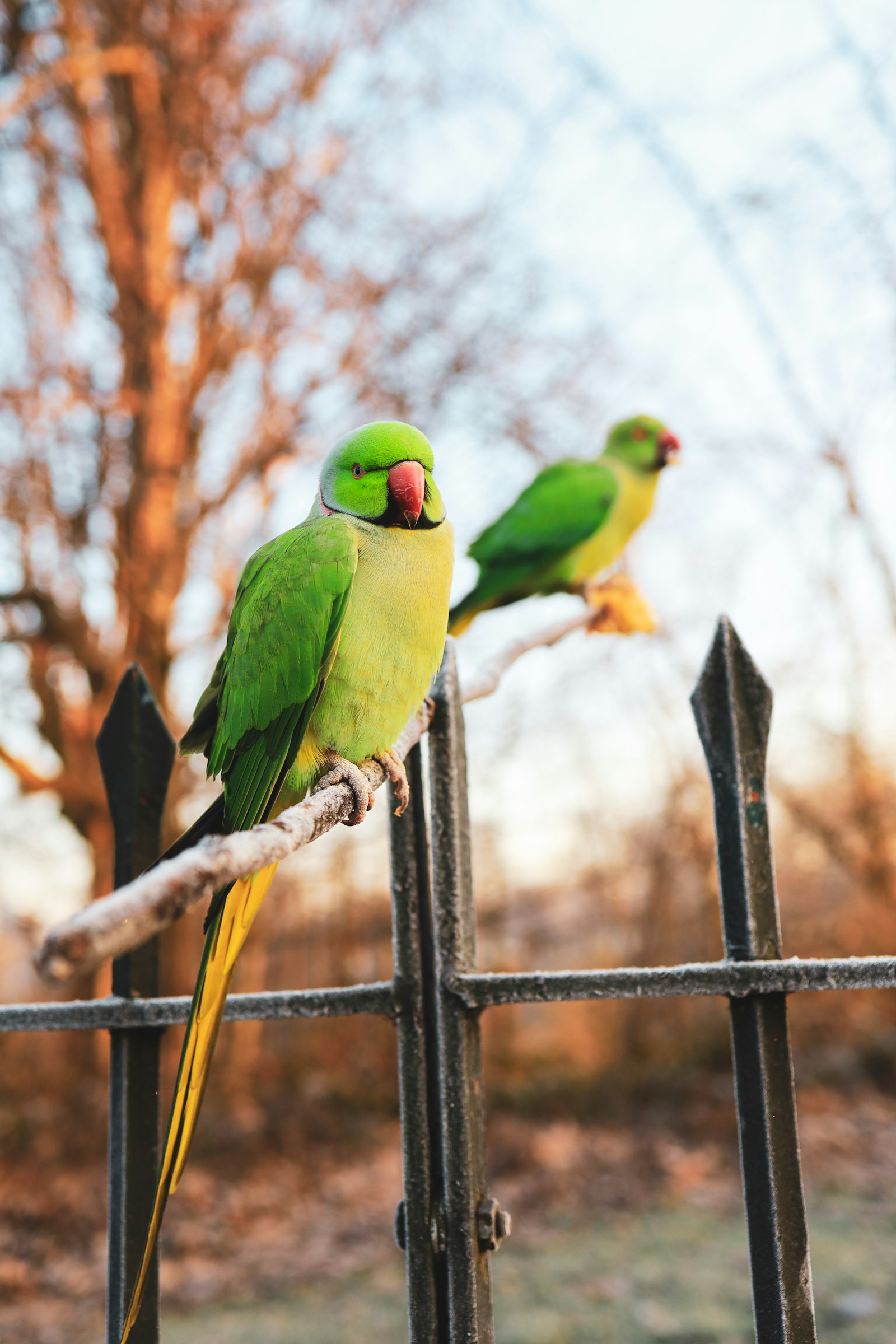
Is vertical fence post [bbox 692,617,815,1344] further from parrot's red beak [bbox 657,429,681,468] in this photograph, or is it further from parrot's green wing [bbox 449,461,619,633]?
parrot's red beak [bbox 657,429,681,468]

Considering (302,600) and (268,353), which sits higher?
(268,353)

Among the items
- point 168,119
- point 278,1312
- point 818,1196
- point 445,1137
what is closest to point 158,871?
point 445,1137

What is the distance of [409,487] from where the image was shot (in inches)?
50.0

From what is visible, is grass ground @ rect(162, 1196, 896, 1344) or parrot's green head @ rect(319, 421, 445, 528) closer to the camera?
parrot's green head @ rect(319, 421, 445, 528)

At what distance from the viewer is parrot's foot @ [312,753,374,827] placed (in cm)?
111

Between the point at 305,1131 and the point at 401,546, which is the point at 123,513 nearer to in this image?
the point at 305,1131

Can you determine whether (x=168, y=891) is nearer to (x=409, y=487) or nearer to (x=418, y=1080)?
(x=418, y=1080)

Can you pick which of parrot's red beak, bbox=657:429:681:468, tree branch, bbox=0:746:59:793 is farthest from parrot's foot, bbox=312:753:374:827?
tree branch, bbox=0:746:59:793

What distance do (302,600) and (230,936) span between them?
461 mm

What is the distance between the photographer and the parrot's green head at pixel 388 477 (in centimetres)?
128

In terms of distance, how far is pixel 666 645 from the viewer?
24.0 feet

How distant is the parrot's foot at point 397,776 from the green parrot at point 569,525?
160 centimetres

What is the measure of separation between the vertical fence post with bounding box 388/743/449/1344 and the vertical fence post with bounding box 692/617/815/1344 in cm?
36

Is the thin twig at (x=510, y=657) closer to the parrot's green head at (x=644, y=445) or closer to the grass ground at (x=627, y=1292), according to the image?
the parrot's green head at (x=644, y=445)
